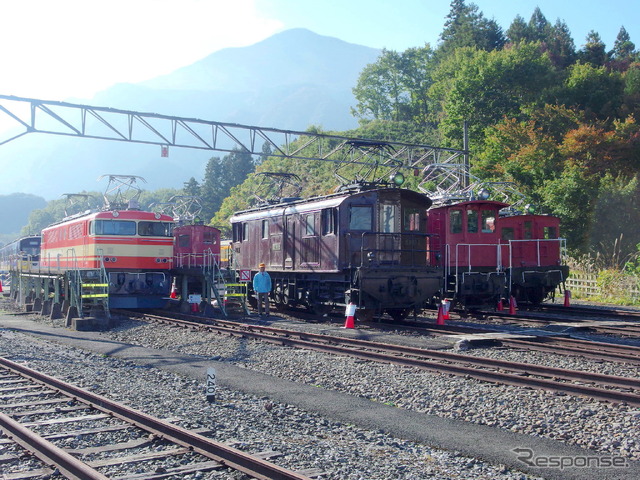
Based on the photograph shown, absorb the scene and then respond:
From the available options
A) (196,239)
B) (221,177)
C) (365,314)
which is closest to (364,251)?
(365,314)

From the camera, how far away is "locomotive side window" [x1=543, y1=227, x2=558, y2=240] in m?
22.8

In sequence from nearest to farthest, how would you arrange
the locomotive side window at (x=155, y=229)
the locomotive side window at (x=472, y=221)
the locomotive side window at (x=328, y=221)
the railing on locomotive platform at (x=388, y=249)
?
the railing on locomotive platform at (x=388, y=249) < the locomotive side window at (x=328, y=221) < the locomotive side window at (x=472, y=221) < the locomotive side window at (x=155, y=229)

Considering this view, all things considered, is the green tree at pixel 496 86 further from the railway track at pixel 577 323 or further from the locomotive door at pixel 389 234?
the locomotive door at pixel 389 234

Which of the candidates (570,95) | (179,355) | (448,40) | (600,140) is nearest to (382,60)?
(448,40)

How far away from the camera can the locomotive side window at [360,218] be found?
53.6 ft

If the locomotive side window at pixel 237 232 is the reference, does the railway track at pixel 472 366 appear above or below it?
below

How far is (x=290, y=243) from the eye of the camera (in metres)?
18.9

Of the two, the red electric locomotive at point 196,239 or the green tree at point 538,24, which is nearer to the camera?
the red electric locomotive at point 196,239

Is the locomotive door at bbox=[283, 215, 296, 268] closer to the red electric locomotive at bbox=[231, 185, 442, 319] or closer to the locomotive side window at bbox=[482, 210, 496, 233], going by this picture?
the red electric locomotive at bbox=[231, 185, 442, 319]

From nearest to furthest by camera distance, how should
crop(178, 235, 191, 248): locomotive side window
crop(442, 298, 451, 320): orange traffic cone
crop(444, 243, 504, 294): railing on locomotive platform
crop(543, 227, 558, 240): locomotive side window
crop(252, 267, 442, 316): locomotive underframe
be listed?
crop(252, 267, 442, 316): locomotive underframe < crop(442, 298, 451, 320): orange traffic cone < crop(444, 243, 504, 294): railing on locomotive platform < crop(543, 227, 558, 240): locomotive side window < crop(178, 235, 191, 248): locomotive side window

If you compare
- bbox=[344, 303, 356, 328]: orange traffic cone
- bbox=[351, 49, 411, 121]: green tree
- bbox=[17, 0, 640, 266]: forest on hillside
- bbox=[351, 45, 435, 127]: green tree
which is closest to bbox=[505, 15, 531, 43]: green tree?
bbox=[17, 0, 640, 266]: forest on hillside

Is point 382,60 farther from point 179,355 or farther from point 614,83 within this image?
point 179,355

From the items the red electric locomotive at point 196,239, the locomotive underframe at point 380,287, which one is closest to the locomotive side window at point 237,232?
the red electric locomotive at point 196,239

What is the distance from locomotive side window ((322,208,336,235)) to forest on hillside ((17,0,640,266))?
8.43m
